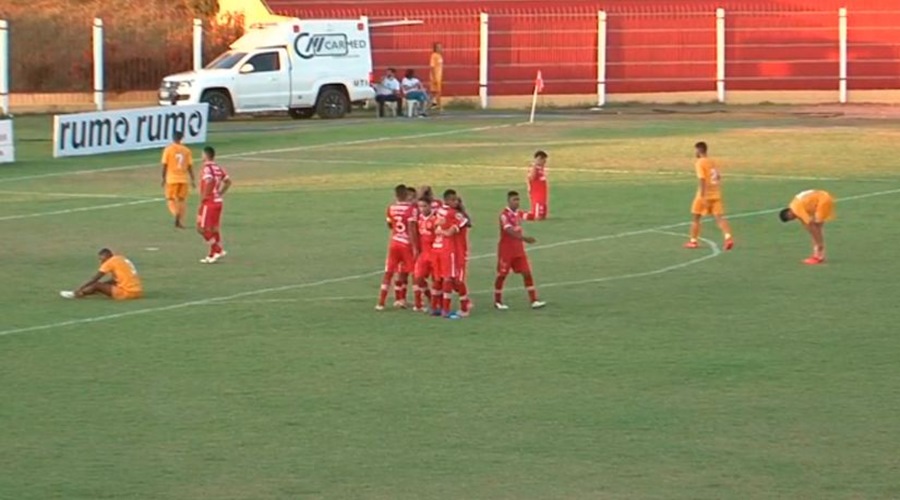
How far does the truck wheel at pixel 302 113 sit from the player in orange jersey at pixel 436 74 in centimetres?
399

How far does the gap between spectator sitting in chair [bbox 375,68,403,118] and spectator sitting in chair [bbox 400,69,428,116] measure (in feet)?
0.75

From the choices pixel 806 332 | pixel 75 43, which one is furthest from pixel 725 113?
pixel 806 332

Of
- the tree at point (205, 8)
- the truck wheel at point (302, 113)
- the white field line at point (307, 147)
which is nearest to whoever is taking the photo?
the white field line at point (307, 147)

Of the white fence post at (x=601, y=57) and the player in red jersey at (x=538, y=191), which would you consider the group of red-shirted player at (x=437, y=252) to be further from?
the white fence post at (x=601, y=57)

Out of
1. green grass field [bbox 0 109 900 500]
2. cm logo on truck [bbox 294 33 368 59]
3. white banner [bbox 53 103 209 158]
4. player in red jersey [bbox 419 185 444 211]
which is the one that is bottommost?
green grass field [bbox 0 109 900 500]

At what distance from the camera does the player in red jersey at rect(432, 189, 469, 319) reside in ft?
66.0

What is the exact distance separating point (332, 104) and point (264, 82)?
7.47 ft

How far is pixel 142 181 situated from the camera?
36.7 metres

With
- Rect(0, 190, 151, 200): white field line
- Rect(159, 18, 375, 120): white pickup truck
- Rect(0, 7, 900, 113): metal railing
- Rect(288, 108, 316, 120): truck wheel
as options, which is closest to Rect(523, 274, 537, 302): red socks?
Rect(0, 190, 151, 200): white field line

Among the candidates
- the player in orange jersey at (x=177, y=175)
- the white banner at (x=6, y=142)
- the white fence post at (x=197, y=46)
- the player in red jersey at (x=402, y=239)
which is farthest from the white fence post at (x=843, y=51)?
the player in red jersey at (x=402, y=239)

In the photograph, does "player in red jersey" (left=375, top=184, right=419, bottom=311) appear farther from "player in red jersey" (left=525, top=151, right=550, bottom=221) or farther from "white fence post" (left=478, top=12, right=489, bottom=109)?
"white fence post" (left=478, top=12, right=489, bottom=109)

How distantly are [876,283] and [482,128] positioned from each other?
26651 mm

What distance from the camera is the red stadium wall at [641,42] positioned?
192ft

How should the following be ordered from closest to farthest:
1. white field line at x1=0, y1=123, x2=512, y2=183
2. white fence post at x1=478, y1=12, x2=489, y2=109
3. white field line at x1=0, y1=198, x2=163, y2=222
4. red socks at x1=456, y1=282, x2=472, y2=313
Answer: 1. red socks at x1=456, y1=282, x2=472, y2=313
2. white field line at x1=0, y1=198, x2=163, y2=222
3. white field line at x1=0, y1=123, x2=512, y2=183
4. white fence post at x1=478, y1=12, x2=489, y2=109
